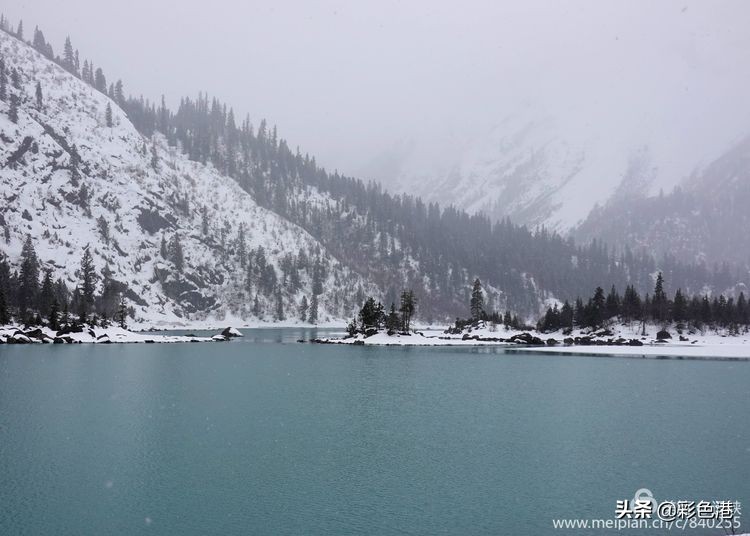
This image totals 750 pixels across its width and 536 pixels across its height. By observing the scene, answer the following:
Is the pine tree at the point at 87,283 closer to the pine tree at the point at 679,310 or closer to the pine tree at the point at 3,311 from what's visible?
the pine tree at the point at 3,311

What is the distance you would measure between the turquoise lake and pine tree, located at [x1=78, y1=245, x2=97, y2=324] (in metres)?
109

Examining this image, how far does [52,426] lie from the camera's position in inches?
1656

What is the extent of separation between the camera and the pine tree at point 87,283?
16800 cm

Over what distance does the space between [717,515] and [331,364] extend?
68.0 m

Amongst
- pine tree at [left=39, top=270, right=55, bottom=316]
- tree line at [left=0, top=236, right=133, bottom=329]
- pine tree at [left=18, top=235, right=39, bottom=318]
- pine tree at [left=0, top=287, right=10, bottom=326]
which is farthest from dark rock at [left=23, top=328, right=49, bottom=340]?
pine tree at [left=39, top=270, right=55, bottom=316]

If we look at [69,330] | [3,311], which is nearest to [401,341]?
[69,330]

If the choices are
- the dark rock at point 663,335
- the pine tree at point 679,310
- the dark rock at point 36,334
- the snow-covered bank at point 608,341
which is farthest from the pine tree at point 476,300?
the dark rock at point 36,334

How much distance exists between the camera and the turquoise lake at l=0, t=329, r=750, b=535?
26.2 metres

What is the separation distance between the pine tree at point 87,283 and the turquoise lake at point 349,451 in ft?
357

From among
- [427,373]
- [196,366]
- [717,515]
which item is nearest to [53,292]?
[196,366]

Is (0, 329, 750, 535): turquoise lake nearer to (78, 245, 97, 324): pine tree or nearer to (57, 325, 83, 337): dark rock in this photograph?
(57, 325, 83, 337): dark rock

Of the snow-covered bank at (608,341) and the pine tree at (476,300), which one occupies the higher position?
the pine tree at (476,300)

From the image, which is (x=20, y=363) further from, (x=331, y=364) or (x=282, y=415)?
(x=282, y=415)

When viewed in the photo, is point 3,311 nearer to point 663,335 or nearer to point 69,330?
point 69,330
